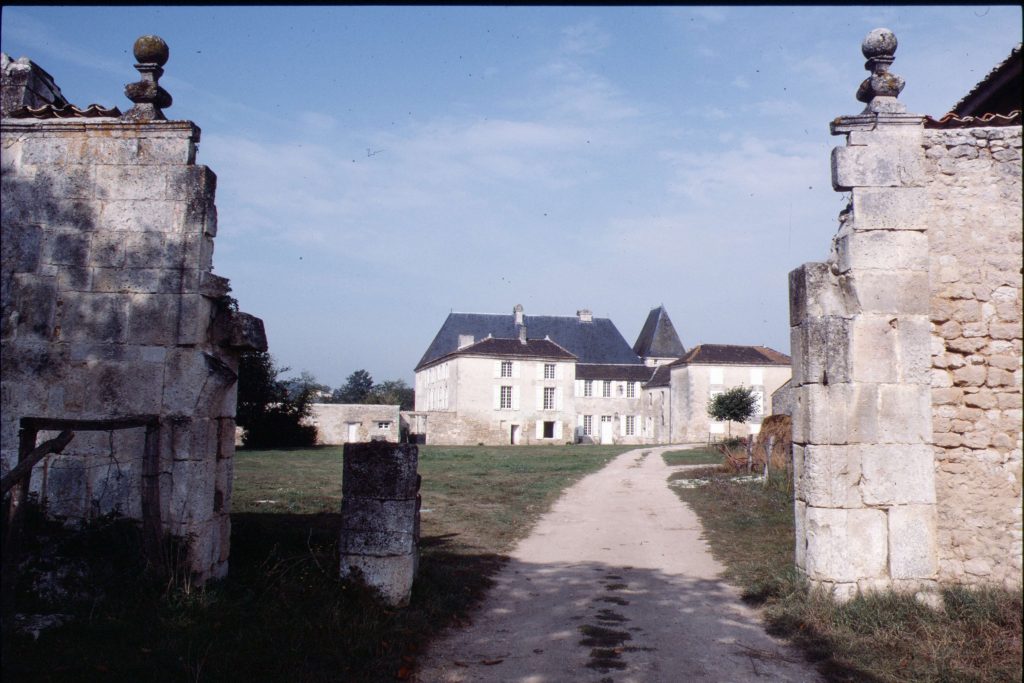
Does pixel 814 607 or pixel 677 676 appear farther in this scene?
pixel 814 607

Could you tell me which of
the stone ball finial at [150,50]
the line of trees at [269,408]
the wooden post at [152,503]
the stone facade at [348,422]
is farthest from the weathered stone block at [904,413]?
the stone facade at [348,422]

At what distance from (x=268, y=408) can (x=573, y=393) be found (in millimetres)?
20651

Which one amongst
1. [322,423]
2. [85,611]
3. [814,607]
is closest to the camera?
[85,611]

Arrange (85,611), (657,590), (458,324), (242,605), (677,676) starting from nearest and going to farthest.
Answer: (677,676) → (85,611) → (242,605) → (657,590) → (458,324)

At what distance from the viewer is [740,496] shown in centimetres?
1432

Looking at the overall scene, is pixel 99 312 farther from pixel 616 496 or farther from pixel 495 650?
pixel 616 496

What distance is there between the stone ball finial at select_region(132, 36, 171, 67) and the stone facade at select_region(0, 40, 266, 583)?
1.81 ft

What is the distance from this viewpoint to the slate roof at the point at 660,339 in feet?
197

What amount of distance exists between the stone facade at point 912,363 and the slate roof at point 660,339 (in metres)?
54.0

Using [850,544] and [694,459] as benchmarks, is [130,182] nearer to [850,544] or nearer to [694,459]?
[850,544]

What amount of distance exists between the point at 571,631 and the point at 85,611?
3.52 m

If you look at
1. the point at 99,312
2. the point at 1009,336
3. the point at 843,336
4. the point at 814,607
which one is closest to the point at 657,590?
the point at 814,607

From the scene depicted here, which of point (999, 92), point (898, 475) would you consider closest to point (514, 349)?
point (999, 92)

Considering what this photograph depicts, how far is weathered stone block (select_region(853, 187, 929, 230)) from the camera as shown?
6.38m
